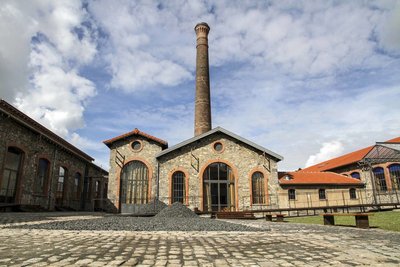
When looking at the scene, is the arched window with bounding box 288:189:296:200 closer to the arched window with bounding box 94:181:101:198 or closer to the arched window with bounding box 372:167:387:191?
the arched window with bounding box 372:167:387:191

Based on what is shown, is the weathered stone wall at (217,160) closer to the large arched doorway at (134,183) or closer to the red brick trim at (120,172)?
the red brick trim at (120,172)

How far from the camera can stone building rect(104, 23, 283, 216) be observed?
18719mm

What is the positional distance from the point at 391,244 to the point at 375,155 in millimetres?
21732

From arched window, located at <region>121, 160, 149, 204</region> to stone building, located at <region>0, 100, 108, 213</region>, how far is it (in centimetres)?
447

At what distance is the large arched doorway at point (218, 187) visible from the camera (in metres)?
18.9

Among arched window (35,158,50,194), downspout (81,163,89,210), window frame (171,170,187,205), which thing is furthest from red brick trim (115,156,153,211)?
downspout (81,163,89,210)

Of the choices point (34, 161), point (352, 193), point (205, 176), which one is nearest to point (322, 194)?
point (352, 193)

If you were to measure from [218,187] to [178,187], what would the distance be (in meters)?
2.77

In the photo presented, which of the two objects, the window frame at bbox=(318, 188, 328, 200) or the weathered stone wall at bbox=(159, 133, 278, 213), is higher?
the weathered stone wall at bbox=(159, 133, 278, 213)

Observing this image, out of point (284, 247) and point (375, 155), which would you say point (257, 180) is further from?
point (284, 247)

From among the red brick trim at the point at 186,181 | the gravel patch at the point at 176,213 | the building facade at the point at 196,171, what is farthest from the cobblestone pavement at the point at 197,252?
the building facade at the point at 196,171

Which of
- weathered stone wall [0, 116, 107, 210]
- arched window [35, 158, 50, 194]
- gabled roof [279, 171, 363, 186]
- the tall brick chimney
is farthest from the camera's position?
the tall brick chimney

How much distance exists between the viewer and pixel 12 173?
14336mm

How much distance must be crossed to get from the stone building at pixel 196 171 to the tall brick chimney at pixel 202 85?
385 centimetres
